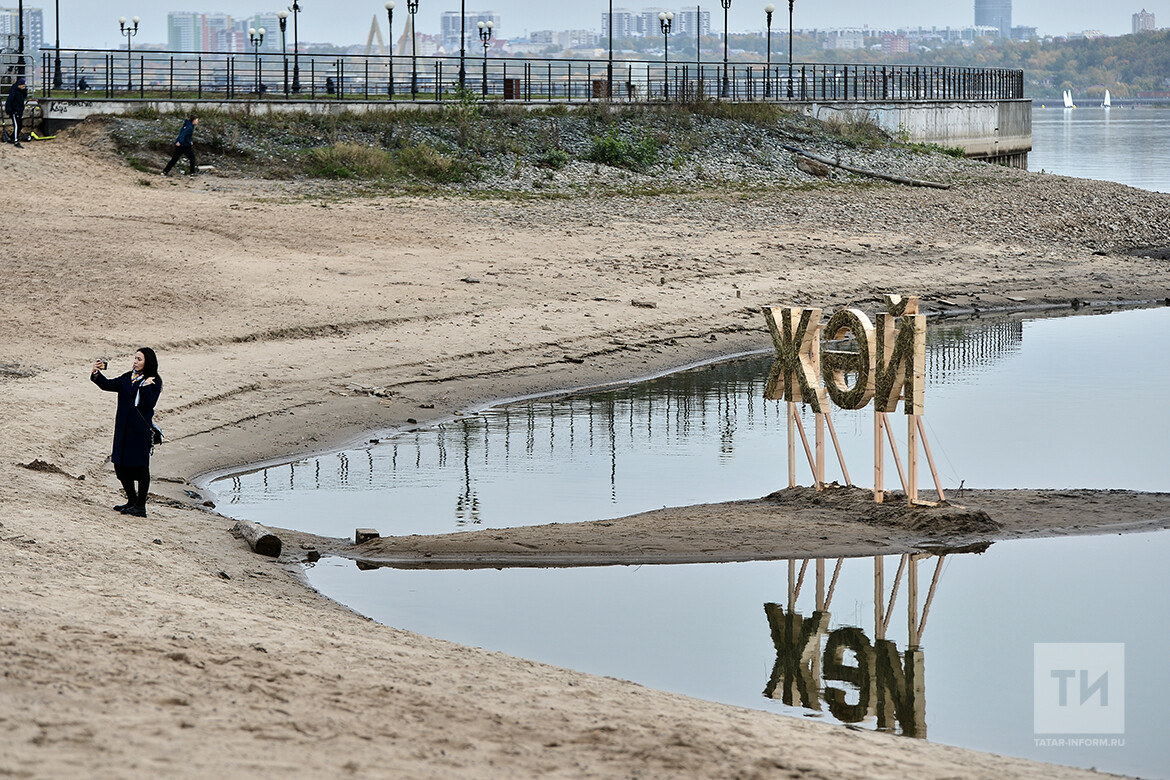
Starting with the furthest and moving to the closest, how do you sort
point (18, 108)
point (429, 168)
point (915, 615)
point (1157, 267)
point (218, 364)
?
point (429, 168), point (18, 108), point (1157, 267), point (218, 364), point (915, 615)

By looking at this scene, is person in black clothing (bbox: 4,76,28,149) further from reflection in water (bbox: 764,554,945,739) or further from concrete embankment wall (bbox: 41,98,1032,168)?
reflection in water (bbox: 764,554,945,739)

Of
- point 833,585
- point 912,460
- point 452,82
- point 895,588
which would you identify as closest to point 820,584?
point 833,585

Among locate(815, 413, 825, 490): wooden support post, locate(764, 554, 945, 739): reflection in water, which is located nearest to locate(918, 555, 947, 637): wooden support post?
locate(764, 554, 945, 739): reflection in water

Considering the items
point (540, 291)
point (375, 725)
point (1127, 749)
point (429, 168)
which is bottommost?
point (1127, 749)

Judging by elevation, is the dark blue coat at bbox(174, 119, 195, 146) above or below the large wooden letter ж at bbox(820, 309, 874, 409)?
above

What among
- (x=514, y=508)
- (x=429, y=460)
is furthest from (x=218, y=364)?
(x=514, y=508)

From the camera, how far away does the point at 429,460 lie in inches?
575

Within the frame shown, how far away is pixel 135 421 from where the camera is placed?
424 inches

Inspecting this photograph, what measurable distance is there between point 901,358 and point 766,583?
7.05 ft

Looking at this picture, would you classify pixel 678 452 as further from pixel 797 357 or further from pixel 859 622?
pixel 859 622

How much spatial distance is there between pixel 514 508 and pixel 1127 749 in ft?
20.3

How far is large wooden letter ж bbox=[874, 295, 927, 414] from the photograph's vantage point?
37.9 feet

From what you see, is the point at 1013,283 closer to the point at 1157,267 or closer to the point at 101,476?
the point at 1157,267

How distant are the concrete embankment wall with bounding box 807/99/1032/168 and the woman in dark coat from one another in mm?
38415
